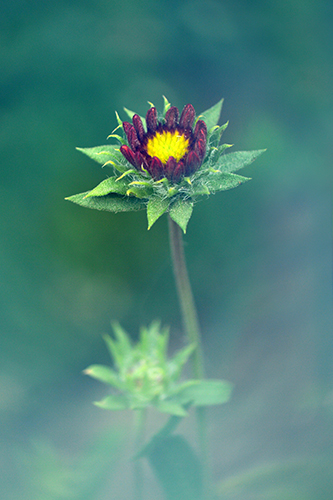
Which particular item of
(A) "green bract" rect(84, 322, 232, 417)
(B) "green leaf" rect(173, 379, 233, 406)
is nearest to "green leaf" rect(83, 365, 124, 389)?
(A) "green bract" rect(84, 322, 232, 417)

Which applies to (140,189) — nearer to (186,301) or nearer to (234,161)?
(234,161)

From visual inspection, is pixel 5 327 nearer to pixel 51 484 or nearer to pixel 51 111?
pixel 51 484

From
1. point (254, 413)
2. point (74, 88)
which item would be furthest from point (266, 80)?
point (254, 413)

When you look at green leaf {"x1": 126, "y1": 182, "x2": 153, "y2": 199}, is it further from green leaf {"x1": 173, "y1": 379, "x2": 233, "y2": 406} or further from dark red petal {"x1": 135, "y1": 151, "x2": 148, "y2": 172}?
green leaf {"x1": 173, "y1": 379, "x2": 233, "y2": 406}

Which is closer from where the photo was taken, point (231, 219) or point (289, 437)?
point (289, 437)

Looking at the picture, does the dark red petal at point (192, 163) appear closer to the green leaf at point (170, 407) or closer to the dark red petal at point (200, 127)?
the dark red petal at point (200, 127)

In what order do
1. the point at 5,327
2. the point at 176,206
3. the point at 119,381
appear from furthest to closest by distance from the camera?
the point at 5,327 < the point at 119,381 < the point at 176,206
